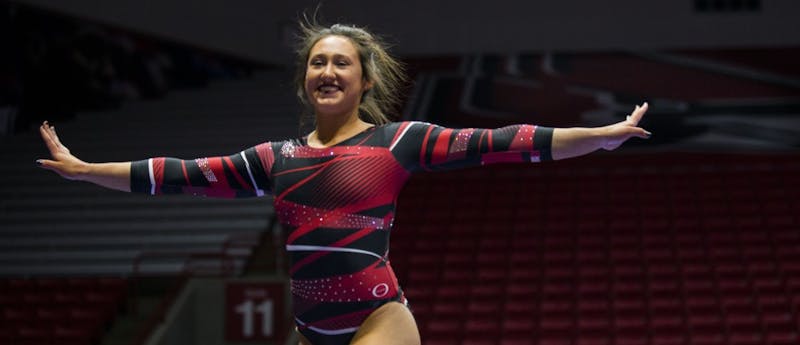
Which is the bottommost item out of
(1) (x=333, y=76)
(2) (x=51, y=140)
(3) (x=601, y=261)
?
(3) (x=601, y=261)

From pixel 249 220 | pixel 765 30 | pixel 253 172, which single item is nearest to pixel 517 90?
pixel 765 30

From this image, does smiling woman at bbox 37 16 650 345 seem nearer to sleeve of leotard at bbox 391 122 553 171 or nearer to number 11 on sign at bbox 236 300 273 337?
sleeve of leotard at bbox 391 122 553 171

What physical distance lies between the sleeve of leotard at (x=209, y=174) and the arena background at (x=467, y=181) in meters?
6.28

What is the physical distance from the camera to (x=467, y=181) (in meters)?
12.5

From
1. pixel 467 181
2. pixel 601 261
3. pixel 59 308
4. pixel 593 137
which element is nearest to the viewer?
pixel 593 137

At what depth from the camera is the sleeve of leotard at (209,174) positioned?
8.39 ft

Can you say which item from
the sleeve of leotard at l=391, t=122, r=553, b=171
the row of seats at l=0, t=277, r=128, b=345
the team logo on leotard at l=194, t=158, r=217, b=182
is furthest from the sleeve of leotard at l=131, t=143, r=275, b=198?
the row of seats at l=0, t=277, r=128, b=345

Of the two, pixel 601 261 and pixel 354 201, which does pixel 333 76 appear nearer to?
pixel 354 201

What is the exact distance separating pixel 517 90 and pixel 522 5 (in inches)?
53.1

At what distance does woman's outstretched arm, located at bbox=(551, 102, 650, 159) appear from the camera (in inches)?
87.8

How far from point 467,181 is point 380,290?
10.2m

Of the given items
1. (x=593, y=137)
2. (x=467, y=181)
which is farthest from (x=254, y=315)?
(x=593, y=137)

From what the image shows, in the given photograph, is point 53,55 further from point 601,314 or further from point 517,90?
point 601,314

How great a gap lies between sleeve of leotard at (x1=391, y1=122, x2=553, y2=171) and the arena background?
659 centimetres
